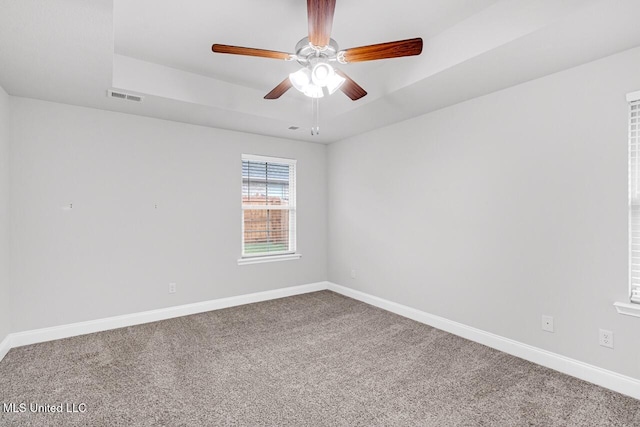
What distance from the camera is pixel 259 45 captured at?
2.77 meters

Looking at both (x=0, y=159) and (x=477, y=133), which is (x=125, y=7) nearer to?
(x=0, y=159)

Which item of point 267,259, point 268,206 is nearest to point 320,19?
point 268,206

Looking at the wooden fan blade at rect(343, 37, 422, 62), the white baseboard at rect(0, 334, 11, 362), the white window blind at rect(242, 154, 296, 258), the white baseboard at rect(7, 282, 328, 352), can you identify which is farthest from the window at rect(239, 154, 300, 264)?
the wooden fan blade at rect(343, 37, 422, 62)

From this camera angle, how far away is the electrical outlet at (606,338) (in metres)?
2.31

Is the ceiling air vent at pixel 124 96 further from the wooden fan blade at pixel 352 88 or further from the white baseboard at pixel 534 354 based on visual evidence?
the white baseboard at pixel 534 354

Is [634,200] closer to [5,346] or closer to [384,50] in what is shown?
[384,50]

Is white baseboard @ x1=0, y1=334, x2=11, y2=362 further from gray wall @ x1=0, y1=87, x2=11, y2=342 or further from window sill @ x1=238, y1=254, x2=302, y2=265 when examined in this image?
window sill @ x1=238, y1=254, x2=302, y2=265

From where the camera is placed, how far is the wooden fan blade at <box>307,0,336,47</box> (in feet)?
5.45

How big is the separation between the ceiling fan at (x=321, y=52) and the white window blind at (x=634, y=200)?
5.27ft

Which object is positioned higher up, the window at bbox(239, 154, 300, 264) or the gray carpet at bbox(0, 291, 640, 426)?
the window at bbox(239, 154, 300, 264)

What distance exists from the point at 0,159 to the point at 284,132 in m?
2.87

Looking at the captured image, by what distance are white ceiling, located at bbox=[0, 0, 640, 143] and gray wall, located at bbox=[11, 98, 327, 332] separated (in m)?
0.34

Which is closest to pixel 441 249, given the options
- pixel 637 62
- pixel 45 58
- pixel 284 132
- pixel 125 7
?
pixel 637 62

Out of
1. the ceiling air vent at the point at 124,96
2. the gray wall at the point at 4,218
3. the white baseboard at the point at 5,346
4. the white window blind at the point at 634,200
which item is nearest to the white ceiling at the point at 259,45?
the ceiling air vent at the point at 124,96
